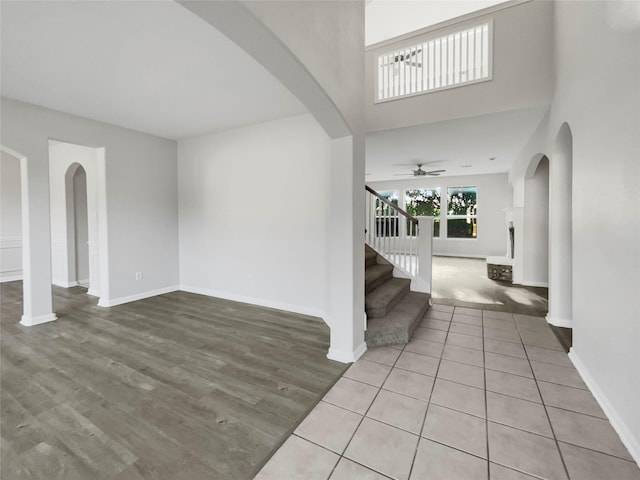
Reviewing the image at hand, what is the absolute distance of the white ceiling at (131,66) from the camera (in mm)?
2086

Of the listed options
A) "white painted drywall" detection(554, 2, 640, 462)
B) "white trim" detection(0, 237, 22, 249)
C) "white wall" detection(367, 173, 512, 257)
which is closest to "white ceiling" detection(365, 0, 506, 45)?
"white painted drywall" detection(554, 2, 640, 462)

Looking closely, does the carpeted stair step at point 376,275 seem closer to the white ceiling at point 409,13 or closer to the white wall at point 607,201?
the white wall at point 607,201

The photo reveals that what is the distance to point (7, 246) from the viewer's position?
581cm

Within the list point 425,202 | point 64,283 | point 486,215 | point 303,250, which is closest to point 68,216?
point 64,283

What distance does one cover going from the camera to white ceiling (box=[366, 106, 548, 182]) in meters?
4.05

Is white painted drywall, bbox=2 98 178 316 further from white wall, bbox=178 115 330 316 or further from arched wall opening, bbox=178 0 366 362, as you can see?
arched wall opening, bbox=178 0 366 362

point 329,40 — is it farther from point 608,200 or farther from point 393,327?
point 393,327

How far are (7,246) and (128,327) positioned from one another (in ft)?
15.5

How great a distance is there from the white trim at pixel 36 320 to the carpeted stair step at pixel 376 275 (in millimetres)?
4105

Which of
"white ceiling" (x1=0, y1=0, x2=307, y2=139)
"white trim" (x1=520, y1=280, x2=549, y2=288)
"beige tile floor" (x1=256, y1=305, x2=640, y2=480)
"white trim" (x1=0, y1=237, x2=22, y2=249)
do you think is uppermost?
"white ceiling" (x1=0, y1=0, x2=307, y2=139)

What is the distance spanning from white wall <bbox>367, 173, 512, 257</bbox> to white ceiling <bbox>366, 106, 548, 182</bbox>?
1.50 meters

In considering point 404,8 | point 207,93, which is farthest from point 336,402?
point 404,8

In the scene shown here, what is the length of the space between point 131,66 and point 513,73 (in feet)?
14.3

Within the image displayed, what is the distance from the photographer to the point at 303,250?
155 inches
